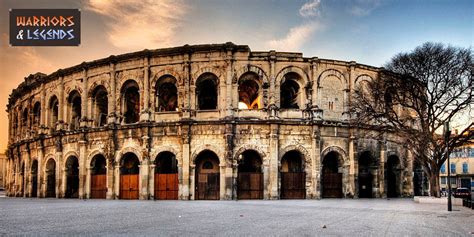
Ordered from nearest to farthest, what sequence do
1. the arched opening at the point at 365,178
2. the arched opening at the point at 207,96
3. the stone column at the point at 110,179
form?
the stone column at the point at 110,179
the arched opening at the point at 207,96
the arched opening at the point at 365,178

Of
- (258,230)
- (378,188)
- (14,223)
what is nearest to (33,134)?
(14,223)

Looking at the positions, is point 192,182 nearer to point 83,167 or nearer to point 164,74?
point 164,74

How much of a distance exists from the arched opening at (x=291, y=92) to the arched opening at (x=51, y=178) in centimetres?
A: 1809

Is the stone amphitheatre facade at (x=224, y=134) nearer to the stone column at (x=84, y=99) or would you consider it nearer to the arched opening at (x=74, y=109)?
the stone column at (x=84, y=99)

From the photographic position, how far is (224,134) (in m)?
24.8

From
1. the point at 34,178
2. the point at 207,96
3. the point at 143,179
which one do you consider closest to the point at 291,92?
the point at 207,96

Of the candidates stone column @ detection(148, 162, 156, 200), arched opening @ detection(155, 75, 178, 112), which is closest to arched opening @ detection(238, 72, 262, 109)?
arched opening @ detection(155, 75, 178, 112)

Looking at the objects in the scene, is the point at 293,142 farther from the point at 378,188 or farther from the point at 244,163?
the point at 378,188

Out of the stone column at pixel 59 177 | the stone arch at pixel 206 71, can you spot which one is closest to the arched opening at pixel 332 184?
the stone arch at pixel 206 71

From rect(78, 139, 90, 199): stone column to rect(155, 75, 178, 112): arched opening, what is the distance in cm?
580

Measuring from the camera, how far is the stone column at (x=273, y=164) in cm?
2444

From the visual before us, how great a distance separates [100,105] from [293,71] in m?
13.9

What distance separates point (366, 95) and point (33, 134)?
26.5 metres

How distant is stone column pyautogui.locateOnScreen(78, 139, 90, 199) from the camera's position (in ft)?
91.2
